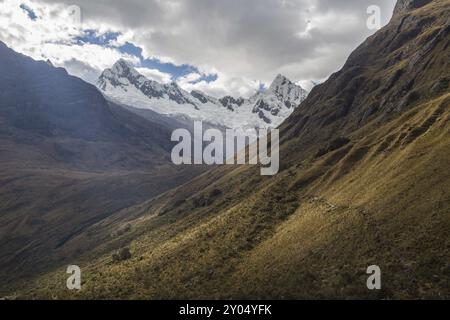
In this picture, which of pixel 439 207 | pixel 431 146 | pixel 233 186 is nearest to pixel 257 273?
pixel 439 207

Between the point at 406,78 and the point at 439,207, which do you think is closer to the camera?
the point at 439,207

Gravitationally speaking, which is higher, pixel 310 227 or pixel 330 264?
pixel 310 227

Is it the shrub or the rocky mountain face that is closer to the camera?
the rocky mountain face

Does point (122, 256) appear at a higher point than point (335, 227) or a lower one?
lower

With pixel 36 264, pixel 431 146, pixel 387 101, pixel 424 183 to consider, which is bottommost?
pixel 36 264

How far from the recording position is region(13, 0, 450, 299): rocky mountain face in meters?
41.2

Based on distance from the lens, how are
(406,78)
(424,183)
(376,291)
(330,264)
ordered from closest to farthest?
1. (376,291)
2. (330,264)
3. (424,183)
4. (406,78)

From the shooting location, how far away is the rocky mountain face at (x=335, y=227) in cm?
4116

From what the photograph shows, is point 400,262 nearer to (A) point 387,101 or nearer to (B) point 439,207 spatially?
(B) point 439,207

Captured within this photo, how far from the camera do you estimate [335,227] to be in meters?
51.7

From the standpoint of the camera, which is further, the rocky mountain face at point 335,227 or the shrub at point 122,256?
the shrub at point 122,256

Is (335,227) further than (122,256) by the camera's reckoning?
No

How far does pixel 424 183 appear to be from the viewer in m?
52.0

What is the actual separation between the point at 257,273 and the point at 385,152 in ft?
109
